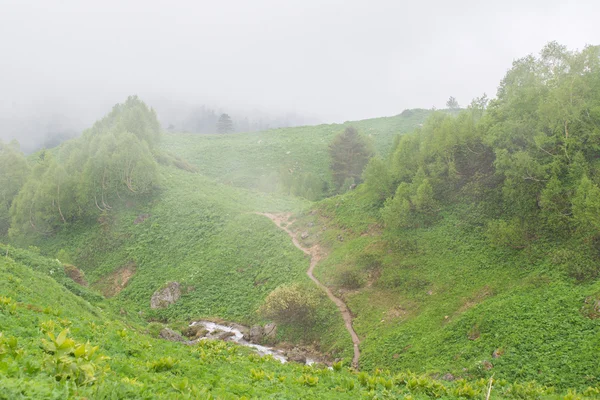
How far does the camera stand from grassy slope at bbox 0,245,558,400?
7492 millimetres

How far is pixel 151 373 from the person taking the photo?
1117cm

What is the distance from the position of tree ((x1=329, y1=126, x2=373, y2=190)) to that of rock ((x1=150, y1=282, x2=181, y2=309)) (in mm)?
44999

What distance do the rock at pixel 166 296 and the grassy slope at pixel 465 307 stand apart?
16170mm

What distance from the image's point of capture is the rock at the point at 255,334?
108 ft

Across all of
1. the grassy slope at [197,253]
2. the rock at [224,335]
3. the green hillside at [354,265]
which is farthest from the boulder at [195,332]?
the grassy slope at [197,253]

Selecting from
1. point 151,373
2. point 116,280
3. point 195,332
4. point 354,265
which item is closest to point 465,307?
A: point 354,265

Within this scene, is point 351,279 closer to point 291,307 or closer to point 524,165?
point 291,307

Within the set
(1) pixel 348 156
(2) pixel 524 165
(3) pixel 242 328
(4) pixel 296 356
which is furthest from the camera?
(1) pixel 348 156

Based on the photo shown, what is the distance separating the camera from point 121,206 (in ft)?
191

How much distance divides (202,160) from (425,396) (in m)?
91.9

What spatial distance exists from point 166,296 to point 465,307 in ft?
99.5

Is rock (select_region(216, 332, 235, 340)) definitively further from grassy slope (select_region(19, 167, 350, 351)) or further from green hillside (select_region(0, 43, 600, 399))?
green hillside (select_region(0, 43, 600, 399))

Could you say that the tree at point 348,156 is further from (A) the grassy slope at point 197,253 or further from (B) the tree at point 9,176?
(B) the tree at point 9,176

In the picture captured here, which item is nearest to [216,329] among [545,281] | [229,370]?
[229,370]
